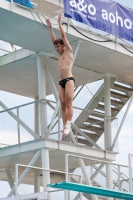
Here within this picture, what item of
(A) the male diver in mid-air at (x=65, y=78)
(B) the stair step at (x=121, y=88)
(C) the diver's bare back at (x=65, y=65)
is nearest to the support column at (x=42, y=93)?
(B) the stair step at (x=121, y=88)

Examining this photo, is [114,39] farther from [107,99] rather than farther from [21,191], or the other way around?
[21,191]

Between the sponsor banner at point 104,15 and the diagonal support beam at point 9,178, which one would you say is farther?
A: the diagonal support beam at point 9,178

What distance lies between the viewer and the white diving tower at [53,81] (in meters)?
27.7

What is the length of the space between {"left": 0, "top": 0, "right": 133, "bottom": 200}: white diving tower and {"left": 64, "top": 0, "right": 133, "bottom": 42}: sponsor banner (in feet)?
2.92

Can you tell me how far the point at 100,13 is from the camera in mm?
27516

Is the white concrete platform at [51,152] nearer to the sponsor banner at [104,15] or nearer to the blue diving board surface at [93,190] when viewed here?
the sponsor banner at [104,15]

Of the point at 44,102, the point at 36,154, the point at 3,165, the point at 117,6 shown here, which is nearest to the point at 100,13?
the point at 117,6

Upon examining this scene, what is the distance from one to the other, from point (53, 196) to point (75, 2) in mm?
7153

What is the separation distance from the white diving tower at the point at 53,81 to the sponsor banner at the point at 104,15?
89 centimetres

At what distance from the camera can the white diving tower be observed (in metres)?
27.7

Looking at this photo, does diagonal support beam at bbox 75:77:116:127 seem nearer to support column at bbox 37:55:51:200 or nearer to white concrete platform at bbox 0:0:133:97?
white concrete platform at bbox 0:0:133:97

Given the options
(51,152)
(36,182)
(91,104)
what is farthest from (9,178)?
(91,104)

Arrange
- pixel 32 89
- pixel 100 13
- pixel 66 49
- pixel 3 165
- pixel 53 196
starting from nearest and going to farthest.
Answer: pixel 66 49 → pixel 53 196 → pixel 100 13 → pixel 3 165 → pixel 32 89

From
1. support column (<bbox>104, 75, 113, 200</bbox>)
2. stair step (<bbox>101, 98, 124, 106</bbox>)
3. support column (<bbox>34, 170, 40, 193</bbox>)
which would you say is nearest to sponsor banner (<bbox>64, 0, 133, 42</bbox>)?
support column (<bbox>104, 75, 113, 200</bbox>)
